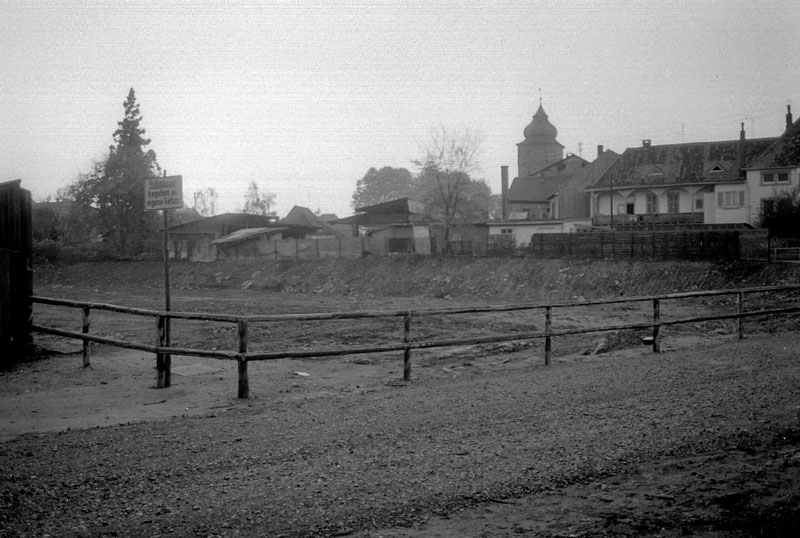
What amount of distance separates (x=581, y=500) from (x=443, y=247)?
161ft

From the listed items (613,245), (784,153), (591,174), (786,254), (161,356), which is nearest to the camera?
(161,356)

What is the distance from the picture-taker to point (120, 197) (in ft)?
200

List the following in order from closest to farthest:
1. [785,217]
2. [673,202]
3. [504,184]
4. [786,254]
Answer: [786,254] < [785,217] < [673,202] < [504,184]

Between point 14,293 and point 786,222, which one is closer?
point 14,293

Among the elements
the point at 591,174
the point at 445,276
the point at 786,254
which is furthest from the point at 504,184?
the point at 786,254

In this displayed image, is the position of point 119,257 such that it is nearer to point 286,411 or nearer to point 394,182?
point 286,411

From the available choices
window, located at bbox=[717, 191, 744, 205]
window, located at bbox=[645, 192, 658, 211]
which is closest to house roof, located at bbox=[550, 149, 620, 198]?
window, located at bbox=[645, 192, 658, 211]

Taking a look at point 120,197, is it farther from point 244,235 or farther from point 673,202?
point 673,202

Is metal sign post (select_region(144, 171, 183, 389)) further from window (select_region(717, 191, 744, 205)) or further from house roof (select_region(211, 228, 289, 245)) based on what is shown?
window (select_region(717, 191, 744, 205))

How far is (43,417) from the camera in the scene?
8.28m

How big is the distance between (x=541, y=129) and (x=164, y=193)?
4166 inches

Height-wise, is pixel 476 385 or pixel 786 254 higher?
pixel 786 254

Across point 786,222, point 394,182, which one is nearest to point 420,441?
point 786,222

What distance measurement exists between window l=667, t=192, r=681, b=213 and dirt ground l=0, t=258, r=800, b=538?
38.9 meters
